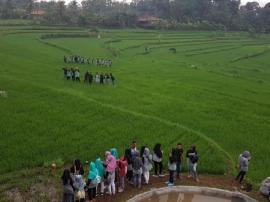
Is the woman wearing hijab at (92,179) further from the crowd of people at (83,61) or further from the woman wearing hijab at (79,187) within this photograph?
the crowd of people at (83,61)

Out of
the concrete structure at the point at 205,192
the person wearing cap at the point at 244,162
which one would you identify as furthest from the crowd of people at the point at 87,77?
the concrete structure at the point at 205,192

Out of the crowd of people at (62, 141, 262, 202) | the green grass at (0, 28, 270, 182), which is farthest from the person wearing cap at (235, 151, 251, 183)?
the green grass at (0, 28, 270, 182)

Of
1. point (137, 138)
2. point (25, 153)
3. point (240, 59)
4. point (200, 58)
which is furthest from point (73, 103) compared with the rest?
point (240, 59)

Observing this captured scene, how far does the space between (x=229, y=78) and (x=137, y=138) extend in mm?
21773

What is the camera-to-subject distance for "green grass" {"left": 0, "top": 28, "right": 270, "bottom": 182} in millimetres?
17000

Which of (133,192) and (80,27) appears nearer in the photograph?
(133,192)

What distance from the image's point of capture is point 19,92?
23.4 metres

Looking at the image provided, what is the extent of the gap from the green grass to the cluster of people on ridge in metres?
2.36

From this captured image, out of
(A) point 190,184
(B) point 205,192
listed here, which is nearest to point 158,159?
(A) point 190,184

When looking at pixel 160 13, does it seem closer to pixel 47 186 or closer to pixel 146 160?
pixel 146 160

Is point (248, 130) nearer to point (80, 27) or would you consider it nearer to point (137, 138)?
point (137, 138)

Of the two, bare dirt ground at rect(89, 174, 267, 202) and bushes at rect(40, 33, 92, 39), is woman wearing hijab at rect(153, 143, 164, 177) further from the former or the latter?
bushes at rect(40, 33, 92, 39)

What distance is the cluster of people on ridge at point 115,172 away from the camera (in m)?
12.3

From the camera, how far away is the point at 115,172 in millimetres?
13617
